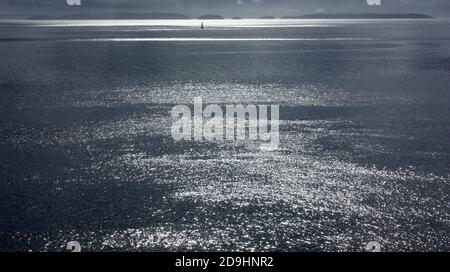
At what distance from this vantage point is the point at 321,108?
35.6 metres

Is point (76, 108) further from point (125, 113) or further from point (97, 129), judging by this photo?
point (97, 129)

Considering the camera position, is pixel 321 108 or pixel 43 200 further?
pixel 321 108

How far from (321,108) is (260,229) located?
2188 cm

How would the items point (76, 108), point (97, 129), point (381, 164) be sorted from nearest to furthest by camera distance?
point (381, 164) → point (97, 129) → point (76, 108)
